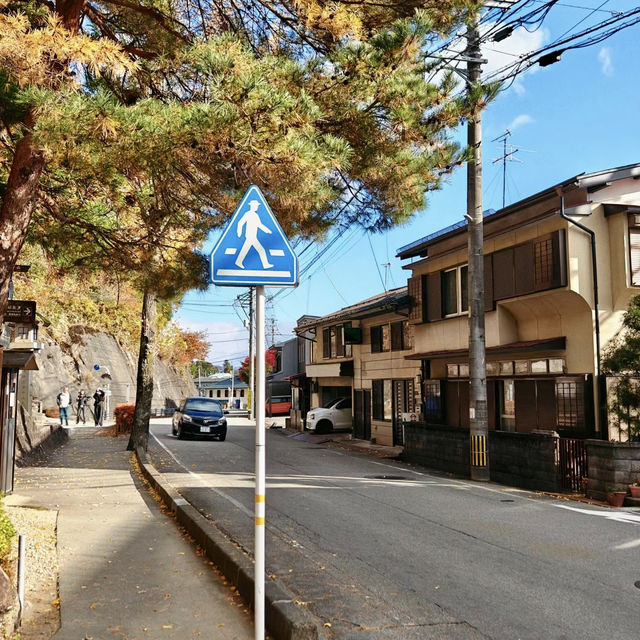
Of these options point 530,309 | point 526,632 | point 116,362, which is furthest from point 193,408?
point 116,362

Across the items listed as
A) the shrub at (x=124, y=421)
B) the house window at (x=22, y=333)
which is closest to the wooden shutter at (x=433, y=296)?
the house window at (x=22, y=333)

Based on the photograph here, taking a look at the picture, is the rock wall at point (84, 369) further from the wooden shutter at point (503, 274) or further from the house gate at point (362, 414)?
the wooden shutter at point (503, 274)

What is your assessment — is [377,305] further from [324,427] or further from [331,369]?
[324,427]

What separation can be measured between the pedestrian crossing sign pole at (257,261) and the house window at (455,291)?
16.1 m

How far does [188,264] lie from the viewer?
10.5 metres

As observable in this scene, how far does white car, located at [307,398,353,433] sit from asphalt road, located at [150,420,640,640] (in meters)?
17.0

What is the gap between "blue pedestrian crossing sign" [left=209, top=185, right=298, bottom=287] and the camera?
479 centimetres

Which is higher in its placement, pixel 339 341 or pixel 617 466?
pixel 339 341

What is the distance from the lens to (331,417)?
108 ft

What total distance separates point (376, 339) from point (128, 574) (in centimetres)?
2259

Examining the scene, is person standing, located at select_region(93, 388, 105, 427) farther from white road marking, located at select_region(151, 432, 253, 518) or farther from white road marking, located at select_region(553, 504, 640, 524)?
white road marking, located at select_region(553, 504, 640, 524)

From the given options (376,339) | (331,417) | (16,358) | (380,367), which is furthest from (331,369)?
(16,358)

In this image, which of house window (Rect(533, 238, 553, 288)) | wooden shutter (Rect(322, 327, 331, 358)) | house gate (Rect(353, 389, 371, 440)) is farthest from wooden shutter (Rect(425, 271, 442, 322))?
wooden shutter (Rect(322, 327, 331, 358))

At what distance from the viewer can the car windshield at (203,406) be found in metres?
28.3
